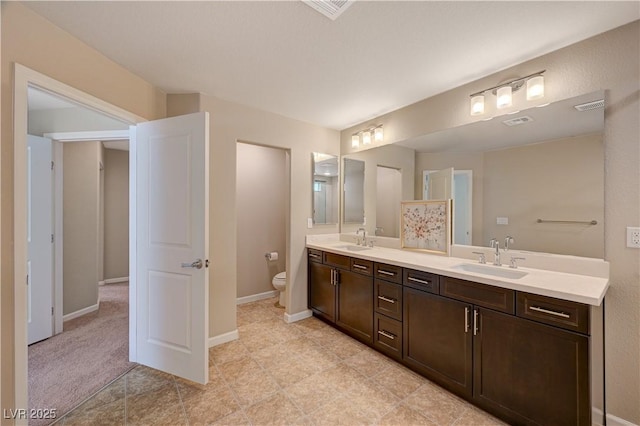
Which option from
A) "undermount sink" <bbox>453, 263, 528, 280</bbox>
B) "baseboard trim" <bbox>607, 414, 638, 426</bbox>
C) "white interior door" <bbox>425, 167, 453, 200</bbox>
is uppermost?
"white interior door" <bbox>425, 167, 453, 200</bbox>

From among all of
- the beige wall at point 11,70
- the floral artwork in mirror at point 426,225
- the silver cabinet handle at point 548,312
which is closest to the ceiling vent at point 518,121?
the floral artwork in mirror at point 426,225

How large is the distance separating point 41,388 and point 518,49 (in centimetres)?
417

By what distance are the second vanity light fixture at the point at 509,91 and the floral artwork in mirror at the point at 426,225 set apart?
84 centimetres

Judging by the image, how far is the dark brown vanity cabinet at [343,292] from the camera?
8.34 feet

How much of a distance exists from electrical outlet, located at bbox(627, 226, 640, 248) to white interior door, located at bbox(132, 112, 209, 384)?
2.68 meters

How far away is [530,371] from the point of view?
4.98 feet

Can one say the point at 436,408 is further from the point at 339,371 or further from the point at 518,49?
the point at 518,49

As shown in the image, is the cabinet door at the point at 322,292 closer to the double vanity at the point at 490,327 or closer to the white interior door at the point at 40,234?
the double vanity at the point at 490,327

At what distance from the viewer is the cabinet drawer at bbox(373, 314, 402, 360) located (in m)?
2.24

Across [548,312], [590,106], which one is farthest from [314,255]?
[590,106]

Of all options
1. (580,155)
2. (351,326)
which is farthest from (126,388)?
(580,155)

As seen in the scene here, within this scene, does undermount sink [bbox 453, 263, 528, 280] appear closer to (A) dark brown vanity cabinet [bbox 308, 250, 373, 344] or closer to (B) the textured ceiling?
(A) dark brown vanity cabinet [bbox 308, 250, 373, 344]

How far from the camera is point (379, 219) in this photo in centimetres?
316

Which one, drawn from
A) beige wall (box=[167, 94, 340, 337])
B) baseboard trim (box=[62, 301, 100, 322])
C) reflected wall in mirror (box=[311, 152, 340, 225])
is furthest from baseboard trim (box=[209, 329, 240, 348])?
baseboard trim (box=[62, 301, 100, 322])
